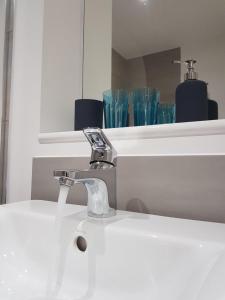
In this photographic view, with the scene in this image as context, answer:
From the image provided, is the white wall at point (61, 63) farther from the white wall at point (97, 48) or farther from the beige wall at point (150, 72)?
the beige wall at point (150, 72)

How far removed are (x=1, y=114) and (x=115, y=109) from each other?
1.26ft

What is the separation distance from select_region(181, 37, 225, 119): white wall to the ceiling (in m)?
0.02

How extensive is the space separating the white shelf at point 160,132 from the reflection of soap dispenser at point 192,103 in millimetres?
71

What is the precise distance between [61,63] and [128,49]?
24 cm

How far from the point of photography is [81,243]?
1.60ft

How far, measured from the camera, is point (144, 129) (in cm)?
58

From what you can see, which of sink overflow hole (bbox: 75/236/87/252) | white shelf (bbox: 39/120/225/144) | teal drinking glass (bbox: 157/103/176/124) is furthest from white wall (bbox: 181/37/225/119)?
sink overflow hole (bbox: 75/236/87/252)

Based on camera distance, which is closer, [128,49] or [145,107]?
[145,107]

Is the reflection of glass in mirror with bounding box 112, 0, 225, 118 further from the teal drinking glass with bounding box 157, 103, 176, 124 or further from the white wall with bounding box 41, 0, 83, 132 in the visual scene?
the white wall with bounding box 41, 0, 83, 132

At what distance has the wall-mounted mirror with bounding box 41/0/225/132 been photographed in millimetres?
756

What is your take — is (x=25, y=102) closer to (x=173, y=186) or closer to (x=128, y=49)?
(x=128, y=49)

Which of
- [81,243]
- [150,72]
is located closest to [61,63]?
[150,72]

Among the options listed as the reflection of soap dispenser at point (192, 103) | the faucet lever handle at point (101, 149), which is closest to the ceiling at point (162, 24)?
the reflection of soap dispenser at point (192, 103)

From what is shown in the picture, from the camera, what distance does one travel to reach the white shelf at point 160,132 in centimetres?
51
